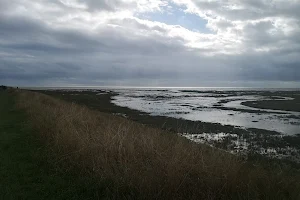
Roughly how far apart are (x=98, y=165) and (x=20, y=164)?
8.40 feet

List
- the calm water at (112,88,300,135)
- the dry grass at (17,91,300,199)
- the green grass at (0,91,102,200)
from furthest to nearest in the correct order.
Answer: the calm water at (112,88,300,135)
the green grass at (0,91,102,200)
the dry grass at (17,91,300,199)

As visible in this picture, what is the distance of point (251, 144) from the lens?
15430 millimetres

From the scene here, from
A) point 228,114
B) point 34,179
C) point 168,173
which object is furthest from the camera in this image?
point 228,114

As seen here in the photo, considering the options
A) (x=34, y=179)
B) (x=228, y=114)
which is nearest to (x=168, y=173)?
(x=34, y=179)

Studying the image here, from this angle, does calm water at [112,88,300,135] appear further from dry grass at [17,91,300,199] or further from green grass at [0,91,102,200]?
green grass at [0,91,102,200]

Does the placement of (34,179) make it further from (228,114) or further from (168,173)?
(228,114)

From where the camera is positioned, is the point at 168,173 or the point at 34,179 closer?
the point at 168,173

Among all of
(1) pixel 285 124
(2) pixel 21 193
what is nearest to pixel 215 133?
(1) pixel 285 124

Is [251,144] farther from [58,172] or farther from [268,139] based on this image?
[58,172]

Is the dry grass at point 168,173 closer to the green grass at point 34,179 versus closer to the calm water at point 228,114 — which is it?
the green grass at point 34,179

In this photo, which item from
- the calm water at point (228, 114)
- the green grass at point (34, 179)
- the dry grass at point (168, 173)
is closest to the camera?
the dry grass at point (168, 173)

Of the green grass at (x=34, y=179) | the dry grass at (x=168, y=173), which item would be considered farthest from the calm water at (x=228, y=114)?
the green grass at (x=34, y=179)

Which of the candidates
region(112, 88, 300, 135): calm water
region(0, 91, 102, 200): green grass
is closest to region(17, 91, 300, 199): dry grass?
region(0, 91, 102, 200): green grass

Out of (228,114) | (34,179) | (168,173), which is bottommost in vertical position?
(228,114)
